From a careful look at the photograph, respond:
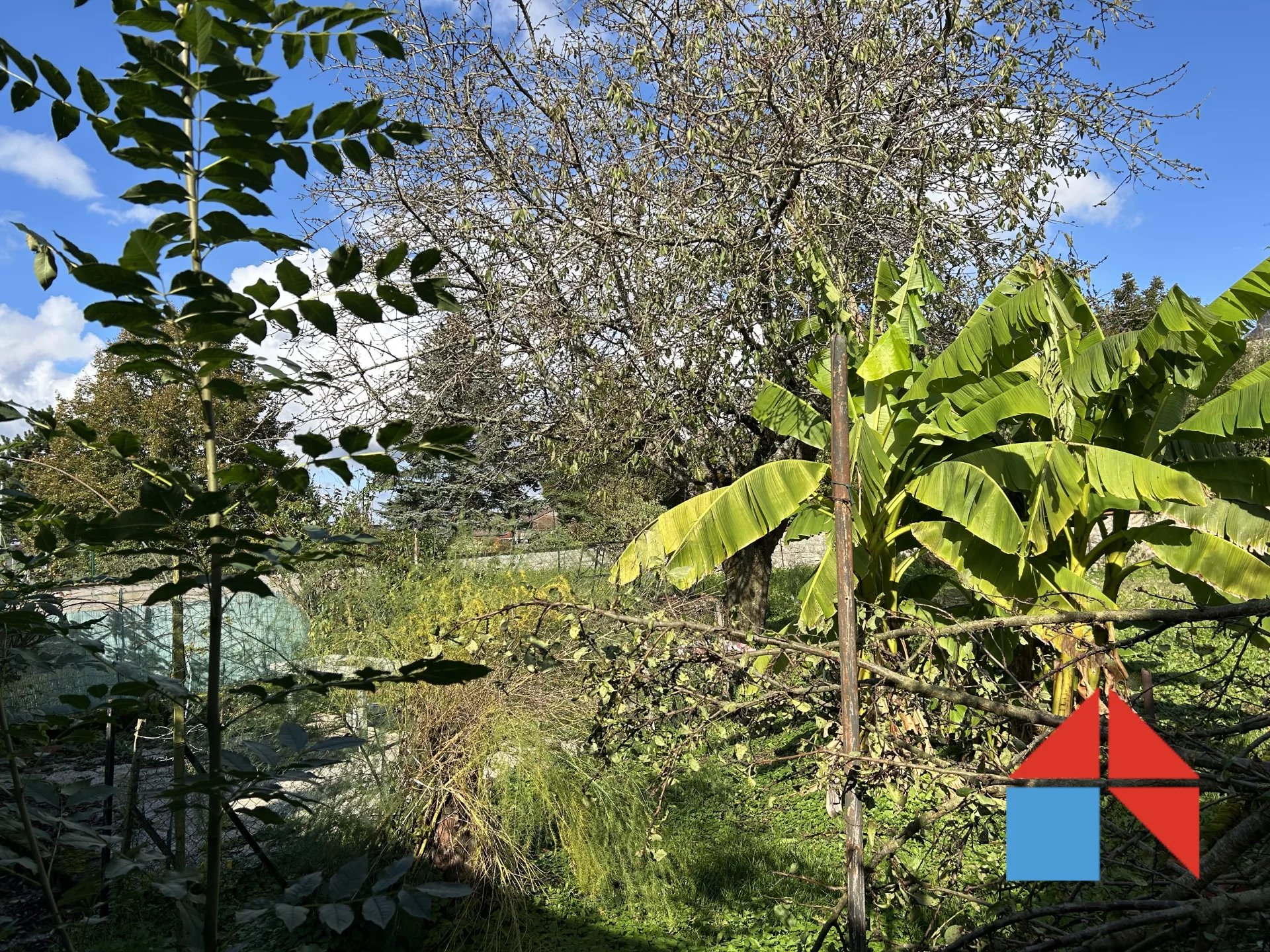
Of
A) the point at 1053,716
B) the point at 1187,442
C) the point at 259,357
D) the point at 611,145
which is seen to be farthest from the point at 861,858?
the point at 611,145

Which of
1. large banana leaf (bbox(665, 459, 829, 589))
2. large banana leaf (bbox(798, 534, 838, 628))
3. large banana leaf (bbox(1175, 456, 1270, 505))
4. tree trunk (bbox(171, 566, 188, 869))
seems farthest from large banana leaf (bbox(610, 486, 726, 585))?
large banana leaf (bbox(1175, 456, 1270, 505))

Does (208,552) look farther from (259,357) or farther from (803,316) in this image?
(803,316)

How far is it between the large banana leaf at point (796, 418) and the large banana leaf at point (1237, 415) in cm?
246

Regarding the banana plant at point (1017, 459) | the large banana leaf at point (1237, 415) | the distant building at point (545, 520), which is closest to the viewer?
the banana plant at point (1017, 459)

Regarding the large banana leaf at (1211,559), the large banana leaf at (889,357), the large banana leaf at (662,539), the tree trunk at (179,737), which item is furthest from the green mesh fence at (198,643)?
the large banana leaf at (1211,559)

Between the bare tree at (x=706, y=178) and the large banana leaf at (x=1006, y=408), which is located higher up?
the bare tree at (x=706, y=178)

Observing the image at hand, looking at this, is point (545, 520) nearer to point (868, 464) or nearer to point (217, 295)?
point (868, 464)

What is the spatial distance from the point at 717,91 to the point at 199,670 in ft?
21.0

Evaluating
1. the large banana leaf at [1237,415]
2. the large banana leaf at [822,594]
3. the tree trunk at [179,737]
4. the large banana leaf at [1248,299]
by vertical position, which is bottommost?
the tree trunk at [179,737]

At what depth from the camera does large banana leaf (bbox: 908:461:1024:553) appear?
492cm

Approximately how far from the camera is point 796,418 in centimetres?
619

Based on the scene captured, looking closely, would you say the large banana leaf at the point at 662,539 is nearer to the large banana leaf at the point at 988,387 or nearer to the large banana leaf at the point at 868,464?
the large banana leaf at the point at 868,464

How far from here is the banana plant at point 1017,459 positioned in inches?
197

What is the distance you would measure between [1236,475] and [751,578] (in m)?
4.16
